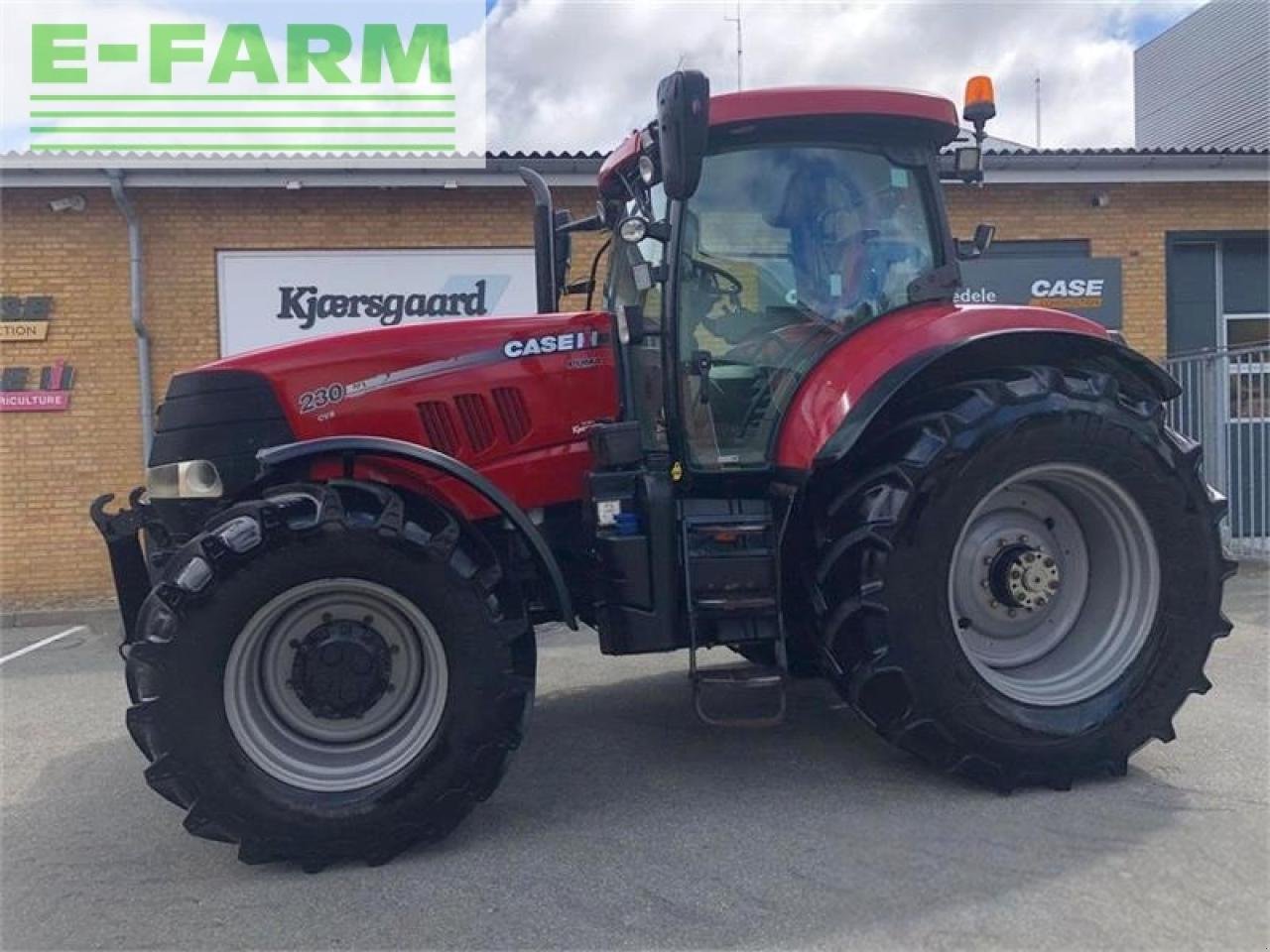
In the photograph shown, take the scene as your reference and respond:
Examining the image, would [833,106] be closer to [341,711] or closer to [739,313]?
[739,313]

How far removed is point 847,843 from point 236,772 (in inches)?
76.5

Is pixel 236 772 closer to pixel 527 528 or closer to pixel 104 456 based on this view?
pixel 527 528

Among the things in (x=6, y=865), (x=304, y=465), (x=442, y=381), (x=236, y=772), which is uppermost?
(x=442, y=381)

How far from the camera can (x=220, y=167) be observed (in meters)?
8.77

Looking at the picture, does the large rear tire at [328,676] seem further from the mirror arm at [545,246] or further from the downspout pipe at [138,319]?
the downspout pipe at [138,319]

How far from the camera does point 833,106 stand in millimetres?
4078

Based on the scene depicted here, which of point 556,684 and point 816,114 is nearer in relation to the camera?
point 816,114

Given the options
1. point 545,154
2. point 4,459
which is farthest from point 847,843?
point 4,459

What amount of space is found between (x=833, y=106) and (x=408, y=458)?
6.88 ft

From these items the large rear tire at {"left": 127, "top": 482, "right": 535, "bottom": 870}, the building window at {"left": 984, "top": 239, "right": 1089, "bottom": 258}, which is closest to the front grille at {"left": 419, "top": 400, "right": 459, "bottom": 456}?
the large rear tire at {"left": 127, "top": 482, "right": 535, "bottom": 870}

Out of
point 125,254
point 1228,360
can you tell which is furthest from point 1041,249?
point 125,254

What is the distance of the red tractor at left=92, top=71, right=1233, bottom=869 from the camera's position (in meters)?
3.41

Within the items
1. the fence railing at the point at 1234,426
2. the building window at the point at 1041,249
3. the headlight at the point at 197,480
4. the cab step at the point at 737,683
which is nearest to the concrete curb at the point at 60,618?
the headlight at the point at 197,480

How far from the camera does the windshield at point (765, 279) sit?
4.09m
